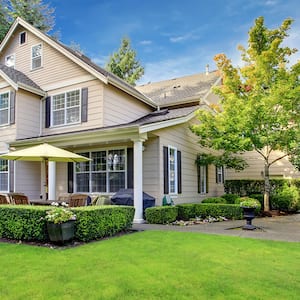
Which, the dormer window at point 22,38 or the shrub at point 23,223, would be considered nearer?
the shrub at point 23,223

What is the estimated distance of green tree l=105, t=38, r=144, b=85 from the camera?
3166cm

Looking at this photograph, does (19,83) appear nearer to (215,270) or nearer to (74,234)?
(74,234)

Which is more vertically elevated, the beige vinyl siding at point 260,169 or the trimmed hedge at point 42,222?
the beige vinyl siding at point 260,169

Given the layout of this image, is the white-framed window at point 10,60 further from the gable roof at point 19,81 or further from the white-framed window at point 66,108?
the white-framed window at point 66,108

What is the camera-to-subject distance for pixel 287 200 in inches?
547

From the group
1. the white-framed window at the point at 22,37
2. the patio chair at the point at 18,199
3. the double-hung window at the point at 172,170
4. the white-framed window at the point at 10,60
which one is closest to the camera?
the patio chair at the point at 18,199

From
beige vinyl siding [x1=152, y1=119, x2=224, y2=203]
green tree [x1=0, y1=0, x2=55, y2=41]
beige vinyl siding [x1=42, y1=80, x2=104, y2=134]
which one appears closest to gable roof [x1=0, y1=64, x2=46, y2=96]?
beige vinyl siding [x1=42, y1=80, x2=104, y2=134]

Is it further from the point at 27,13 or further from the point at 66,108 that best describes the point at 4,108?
the point at 27,13

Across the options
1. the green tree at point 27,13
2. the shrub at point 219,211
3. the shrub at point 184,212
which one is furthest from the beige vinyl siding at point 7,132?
the green tree at point 27,13

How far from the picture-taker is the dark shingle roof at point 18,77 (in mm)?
13449

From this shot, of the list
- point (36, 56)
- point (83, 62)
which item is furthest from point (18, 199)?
point (36, 56)

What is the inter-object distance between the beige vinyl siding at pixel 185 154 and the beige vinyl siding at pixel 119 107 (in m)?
2.60

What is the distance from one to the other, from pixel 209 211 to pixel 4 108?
409 inches

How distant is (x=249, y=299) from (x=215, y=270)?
3.64 ft
